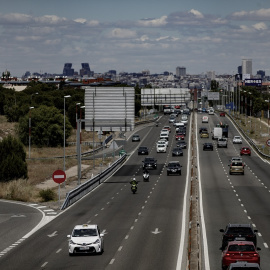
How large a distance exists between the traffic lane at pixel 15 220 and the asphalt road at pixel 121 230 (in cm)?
91

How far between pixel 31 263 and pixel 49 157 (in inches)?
2990

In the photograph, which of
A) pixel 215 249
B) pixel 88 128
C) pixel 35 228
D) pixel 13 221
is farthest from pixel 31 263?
pixel 88 128

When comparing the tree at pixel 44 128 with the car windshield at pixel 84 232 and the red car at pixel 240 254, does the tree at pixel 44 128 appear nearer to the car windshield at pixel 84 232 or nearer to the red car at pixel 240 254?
the car windshield at pixel 84 232

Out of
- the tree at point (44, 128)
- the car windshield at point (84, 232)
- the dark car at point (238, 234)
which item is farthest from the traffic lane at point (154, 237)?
the tree at point (44, 128)

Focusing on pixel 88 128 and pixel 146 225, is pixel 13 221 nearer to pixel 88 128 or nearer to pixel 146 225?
pixel 146 225

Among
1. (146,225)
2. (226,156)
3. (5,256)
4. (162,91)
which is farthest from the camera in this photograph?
(162,91)

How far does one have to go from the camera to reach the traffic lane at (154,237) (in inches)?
1142

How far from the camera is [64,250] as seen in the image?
32.7 m

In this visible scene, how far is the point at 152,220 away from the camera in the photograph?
42688 millimetres

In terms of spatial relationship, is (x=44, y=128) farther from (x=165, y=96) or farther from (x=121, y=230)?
(x=121, y=230)

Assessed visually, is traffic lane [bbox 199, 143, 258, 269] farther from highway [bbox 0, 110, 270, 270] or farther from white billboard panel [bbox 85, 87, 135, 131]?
white billboard panel [bbox 85, 87, 135, 131]

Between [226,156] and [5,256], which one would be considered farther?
[226,156]

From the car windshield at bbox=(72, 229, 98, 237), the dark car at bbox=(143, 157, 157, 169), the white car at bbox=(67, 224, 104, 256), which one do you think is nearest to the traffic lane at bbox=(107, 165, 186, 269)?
the white car at bbox=(67, 224, 104, 256)

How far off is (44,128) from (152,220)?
85.3 metres
